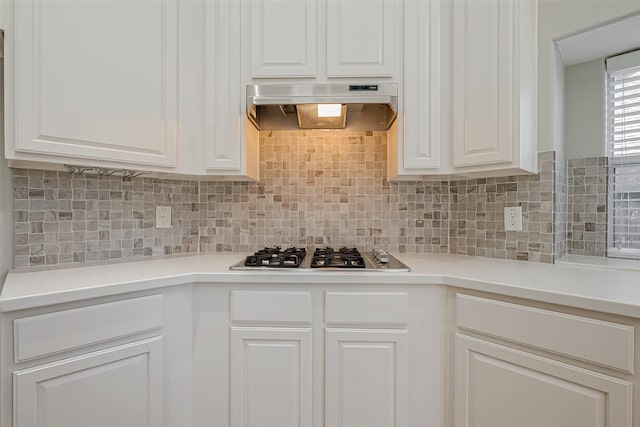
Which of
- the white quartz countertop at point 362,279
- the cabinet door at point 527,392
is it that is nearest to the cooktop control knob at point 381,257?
the white quartz countertop at point 362,279

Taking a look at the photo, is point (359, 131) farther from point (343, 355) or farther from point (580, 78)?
point (343, 355)

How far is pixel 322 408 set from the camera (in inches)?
50.5

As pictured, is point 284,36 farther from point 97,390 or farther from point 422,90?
point 97,390

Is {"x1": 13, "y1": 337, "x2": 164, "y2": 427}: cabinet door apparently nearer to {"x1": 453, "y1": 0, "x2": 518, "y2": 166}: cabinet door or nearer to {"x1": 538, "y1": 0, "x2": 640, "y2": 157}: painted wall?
{"x1": 453, "y1": 0, "x2": 518, "y2": 166}: cabinet door

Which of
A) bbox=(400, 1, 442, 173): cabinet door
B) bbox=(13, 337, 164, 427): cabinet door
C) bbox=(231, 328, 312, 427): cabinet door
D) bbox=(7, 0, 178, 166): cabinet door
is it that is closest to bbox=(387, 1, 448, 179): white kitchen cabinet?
bbox=(400, 1, 442, 173): cabinet door

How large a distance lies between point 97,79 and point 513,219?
194 centimetres

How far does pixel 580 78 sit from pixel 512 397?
154 centimetres

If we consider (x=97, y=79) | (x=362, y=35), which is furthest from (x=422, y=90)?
(x=97, y=79)

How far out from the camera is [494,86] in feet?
4.60

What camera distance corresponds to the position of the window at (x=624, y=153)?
145cm

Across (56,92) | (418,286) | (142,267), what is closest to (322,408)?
(418,286)

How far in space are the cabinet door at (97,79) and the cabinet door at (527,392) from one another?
5.04 feet

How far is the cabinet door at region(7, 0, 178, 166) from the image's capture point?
3.64ft

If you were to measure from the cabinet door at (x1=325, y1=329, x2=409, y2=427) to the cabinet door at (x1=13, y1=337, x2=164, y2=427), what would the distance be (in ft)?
2.18
